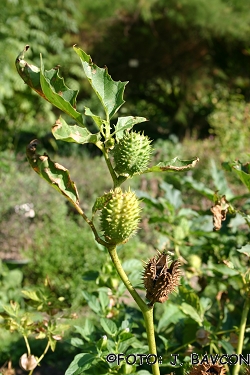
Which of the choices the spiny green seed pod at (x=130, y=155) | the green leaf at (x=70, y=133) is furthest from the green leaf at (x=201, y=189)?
the green leaf at (x=70, y=133)

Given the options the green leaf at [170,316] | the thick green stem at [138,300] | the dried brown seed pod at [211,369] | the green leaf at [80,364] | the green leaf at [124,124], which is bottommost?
the green leaf at [170,316]

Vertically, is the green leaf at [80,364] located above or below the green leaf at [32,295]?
above

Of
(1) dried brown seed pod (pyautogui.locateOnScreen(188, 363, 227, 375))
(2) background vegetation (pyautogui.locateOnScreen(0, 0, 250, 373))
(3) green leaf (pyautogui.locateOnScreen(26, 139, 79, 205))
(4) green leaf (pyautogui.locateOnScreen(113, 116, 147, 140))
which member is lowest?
(2) background vegetation (pyautogui.locateOnScreen(0, 0, 250, 373))

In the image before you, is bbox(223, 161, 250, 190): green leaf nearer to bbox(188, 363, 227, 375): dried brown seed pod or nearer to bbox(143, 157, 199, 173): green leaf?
bbox(143, 157, 199, 173): green leaf

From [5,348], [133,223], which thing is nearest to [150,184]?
[5,348]

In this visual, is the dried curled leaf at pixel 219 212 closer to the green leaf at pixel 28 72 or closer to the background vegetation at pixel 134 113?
the background vegetation at pixel 134 113

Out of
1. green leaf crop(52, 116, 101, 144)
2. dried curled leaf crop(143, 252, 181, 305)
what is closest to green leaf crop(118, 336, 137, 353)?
dried curled leaf crop(143, 252, 181, 305)
